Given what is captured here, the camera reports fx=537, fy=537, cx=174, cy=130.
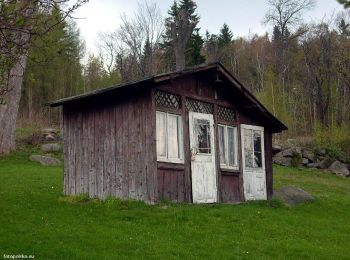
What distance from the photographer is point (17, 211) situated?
12945 mm

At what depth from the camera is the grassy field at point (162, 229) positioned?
957 centimetres

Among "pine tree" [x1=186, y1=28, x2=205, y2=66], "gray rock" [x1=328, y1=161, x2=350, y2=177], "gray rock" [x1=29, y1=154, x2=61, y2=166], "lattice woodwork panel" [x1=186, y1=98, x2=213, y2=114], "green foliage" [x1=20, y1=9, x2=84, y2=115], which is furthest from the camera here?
"pine tree" [x1=186, y1=28, x2=205, y2=66]

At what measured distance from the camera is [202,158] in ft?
52.5

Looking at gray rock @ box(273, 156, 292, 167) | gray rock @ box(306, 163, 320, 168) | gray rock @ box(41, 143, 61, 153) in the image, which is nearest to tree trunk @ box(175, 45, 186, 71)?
gray rock @ box(273, 156, 292, 167)

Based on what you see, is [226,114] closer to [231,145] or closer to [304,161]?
[231,145]

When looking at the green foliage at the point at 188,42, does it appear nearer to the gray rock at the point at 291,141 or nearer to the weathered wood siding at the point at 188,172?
the gray rock at the point at 291,141

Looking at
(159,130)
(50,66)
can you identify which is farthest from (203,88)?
(50,66)

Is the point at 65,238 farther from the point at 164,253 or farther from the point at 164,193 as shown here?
the point at 164,193

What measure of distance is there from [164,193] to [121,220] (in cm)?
225

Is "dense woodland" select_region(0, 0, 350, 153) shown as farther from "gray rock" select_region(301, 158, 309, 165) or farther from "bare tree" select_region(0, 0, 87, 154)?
"bare tree" select_region(0, 0, 87, 154)

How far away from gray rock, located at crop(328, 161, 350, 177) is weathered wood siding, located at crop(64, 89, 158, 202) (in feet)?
68.5

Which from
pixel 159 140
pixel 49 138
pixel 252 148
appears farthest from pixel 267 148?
pixel 49 138

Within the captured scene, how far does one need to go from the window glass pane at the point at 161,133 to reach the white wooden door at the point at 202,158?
1.12 meters

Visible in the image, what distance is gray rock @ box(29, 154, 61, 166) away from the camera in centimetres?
2577
